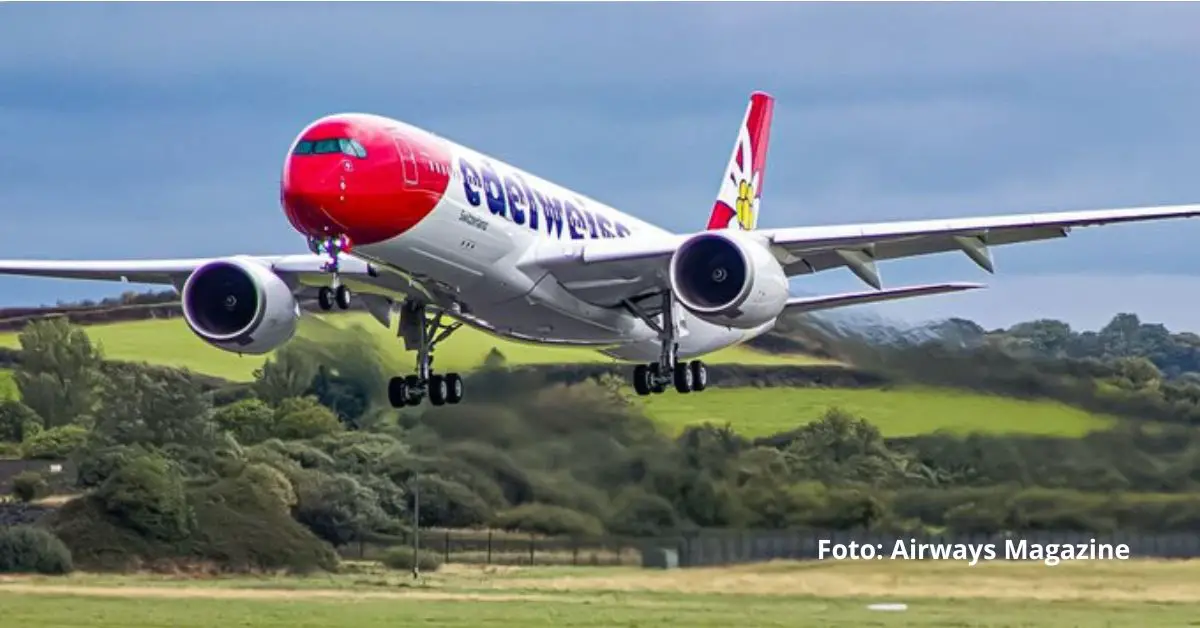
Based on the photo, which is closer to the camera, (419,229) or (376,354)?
(419,229)

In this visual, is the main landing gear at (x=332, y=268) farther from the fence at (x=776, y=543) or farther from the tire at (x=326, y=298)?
the fence at (x=776, y=543)

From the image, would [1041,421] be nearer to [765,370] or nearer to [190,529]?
[765,370]

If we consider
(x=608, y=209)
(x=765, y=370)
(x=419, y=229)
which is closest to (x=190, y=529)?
(x=765, y=370)

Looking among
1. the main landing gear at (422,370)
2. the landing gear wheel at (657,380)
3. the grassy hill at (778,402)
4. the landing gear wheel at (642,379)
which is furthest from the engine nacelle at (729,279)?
the grassy hill at (778,402)

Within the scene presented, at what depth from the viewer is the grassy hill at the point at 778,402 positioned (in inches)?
1826

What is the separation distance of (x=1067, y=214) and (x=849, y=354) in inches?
318

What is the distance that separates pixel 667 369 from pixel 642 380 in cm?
167

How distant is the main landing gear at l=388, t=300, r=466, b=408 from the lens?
4172cm

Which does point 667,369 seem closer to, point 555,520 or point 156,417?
point 555,520

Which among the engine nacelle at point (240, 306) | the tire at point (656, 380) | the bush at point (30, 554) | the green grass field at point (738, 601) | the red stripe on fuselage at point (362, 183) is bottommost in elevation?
the green grass field at point (738, 601)

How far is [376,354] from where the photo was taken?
4797cm

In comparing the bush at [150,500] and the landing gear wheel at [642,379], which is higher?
the landing gear wheel at [642,379]

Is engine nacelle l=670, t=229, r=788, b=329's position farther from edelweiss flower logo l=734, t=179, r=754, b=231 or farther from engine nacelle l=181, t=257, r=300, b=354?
edelweiss flower logo l=734, t=179, r=754, b=231

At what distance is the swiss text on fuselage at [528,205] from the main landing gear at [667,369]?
1451mm
